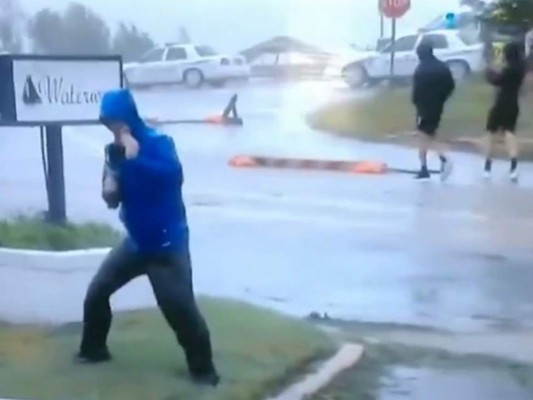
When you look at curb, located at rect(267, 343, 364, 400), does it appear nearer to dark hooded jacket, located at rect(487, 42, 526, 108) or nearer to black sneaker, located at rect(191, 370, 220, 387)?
black sneaker, located at rect(191, 370, 220, 387)

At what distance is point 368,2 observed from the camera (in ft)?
20.9

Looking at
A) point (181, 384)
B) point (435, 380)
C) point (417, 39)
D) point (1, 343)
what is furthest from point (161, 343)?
point (417, 39)

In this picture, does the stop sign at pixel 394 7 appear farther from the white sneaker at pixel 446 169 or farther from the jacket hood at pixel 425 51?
the white sneaker at pixel 446 169

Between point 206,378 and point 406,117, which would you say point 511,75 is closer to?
point 406,117

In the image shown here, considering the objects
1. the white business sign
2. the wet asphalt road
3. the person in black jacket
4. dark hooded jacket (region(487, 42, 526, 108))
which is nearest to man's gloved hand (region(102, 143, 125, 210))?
the wet asphalt road

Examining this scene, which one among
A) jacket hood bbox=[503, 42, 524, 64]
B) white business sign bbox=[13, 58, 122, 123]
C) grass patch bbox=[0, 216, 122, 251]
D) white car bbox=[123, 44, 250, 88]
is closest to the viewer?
jacket hood bbox=[503, 42, 524, 64]

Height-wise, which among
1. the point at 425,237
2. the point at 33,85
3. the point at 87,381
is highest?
the point at 33,85

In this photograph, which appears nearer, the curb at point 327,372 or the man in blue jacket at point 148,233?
the man in blue jacket at point 148,233

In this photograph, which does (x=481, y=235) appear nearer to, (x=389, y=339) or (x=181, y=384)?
(x=389, y=339)

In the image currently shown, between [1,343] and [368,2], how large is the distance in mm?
2056

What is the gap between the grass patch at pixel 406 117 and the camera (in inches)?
247

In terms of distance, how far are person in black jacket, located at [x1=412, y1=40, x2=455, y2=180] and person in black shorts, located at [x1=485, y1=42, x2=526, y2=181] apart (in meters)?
0.17

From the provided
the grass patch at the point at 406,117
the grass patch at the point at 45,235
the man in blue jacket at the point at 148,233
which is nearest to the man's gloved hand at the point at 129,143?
the man in blue jacket at the point at 148,233

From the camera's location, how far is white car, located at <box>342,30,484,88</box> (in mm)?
6266
